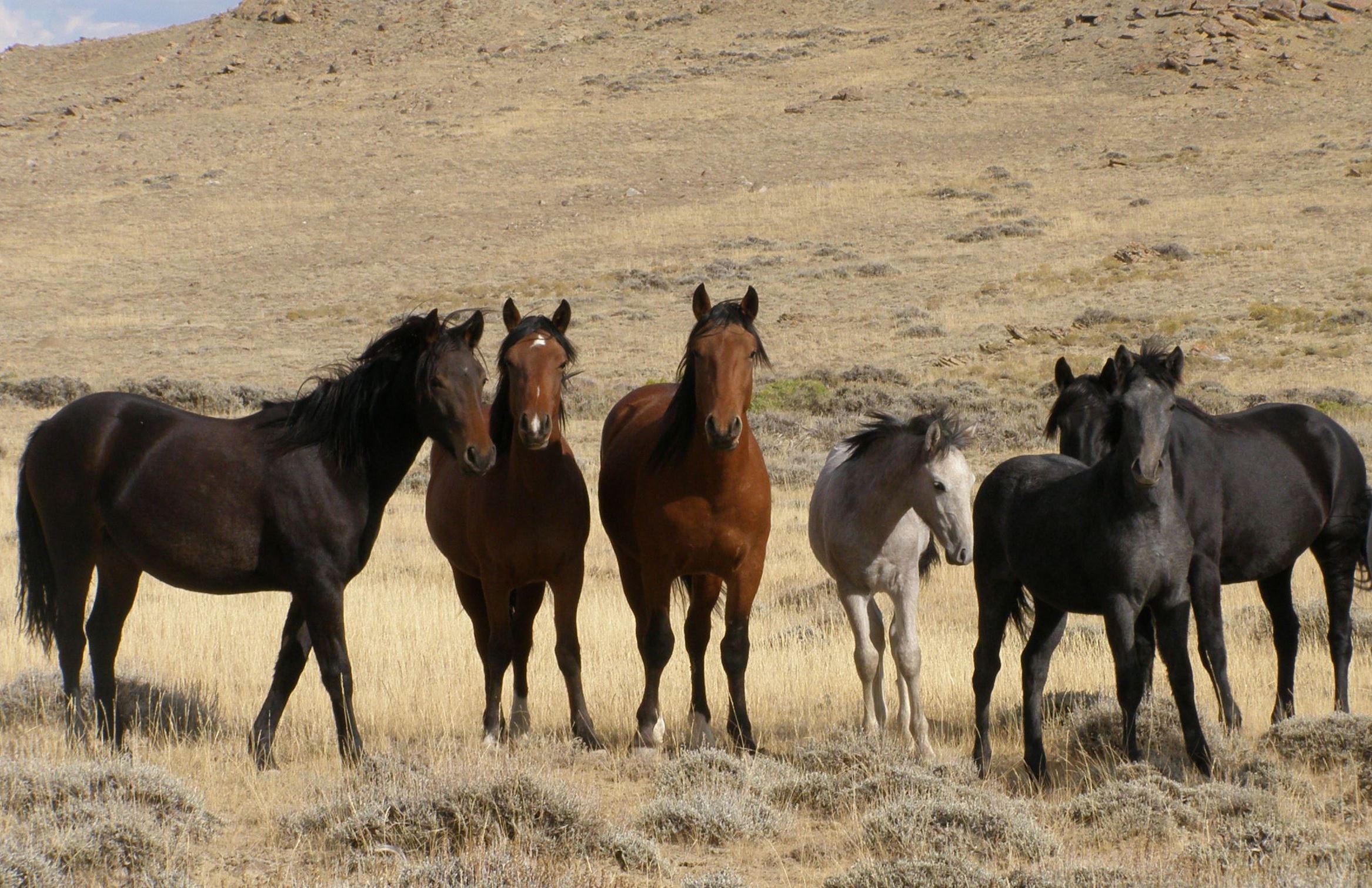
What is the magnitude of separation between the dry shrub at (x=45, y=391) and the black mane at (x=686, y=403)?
19.1 meters

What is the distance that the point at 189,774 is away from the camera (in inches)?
231

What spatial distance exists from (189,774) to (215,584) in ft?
2.86

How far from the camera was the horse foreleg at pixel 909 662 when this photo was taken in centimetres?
684

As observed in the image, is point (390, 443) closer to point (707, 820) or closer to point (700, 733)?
point (700, 733)

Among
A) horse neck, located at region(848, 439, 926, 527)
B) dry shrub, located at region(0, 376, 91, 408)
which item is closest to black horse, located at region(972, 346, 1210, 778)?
horse neck, located at region(848, 439, 926, 527)

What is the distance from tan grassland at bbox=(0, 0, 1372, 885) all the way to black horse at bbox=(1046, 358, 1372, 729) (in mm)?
480

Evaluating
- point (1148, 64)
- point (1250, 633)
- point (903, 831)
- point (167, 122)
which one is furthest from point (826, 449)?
point (167, 122)

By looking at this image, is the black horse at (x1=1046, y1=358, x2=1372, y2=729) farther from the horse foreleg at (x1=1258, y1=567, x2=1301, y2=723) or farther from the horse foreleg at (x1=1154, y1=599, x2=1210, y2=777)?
the horse foreleg at (x1=1154, y1=599, x2=1210, y2=777)

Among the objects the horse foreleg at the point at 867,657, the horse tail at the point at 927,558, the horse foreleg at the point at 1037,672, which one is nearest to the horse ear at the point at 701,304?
the horse foreleg at the point at 867,657

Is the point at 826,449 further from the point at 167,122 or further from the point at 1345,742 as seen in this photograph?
Answer: the point at 167,122

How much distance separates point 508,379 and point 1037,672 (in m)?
2.97

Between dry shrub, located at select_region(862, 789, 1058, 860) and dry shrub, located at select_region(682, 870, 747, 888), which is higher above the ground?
dry shrub, located at select_region(682, 870, 747, 888)

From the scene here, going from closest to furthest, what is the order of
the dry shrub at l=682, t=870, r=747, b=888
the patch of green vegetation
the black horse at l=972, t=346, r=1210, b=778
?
the dry shrub at l=682, t=870, r=747, b=888 < the black horse at l=972, t=346, r=1210, b=778 < the patch of green vegetation

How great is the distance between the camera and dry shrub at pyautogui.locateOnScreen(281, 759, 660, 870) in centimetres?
484
